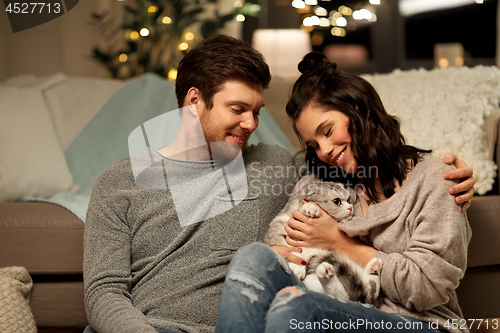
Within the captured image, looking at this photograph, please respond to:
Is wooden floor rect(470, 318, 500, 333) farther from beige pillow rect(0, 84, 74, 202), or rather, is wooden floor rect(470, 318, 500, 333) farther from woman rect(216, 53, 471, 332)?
beige pillow rect(0, 84, 74, 202)

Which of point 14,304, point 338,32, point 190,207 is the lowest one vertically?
point 14,304

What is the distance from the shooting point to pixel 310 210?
1110mm

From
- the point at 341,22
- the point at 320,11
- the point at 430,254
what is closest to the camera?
the point at 430,254

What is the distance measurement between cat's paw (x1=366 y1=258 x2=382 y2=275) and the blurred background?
100cm

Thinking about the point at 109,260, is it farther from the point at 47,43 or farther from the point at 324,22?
the point at 324,22

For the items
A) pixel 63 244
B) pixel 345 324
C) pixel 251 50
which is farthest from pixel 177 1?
pixel 345 324

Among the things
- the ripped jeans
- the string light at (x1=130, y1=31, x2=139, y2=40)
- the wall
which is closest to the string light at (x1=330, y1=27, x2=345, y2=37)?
the string light at (x1=130, y1=31, x2=139, y2=40)

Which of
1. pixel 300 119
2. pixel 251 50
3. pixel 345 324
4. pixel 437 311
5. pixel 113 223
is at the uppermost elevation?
pixel 251 50

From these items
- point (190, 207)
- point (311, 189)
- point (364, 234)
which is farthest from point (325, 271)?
point (190, 207)

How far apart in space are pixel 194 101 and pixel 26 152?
2.70ft

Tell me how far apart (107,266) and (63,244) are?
0.42m

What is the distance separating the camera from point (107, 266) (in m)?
1.02

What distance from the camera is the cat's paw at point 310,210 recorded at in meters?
1.11

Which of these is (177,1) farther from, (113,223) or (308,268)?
(308,268)
